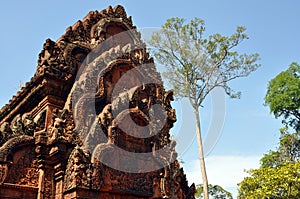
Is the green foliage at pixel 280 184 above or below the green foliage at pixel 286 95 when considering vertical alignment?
below

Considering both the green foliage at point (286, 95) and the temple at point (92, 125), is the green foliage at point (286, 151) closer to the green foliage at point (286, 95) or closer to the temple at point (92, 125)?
the green foliage at point (286, 95)

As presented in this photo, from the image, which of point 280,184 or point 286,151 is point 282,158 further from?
point 280,184

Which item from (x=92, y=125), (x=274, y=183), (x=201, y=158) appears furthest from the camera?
(x=274, y=183)

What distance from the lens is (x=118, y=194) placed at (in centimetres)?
690

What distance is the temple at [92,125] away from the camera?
6586 millimetres

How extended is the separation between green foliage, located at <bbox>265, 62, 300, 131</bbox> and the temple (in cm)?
1517

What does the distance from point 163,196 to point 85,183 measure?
2.12m

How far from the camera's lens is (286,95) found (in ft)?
73.0

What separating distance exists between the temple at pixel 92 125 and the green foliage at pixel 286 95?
49.8ft

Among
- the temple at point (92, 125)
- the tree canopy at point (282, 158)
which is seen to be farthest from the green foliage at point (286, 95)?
the temple at point (92, 125)

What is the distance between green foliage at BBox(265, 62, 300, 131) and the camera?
22.3 meters

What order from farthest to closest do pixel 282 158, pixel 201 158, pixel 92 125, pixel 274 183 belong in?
pixel 282 158 → pixel 274 183 → pixel 201 158 → pixel 92 125

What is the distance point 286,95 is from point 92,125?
60.0ft

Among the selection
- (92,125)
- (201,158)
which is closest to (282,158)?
(201,158)
